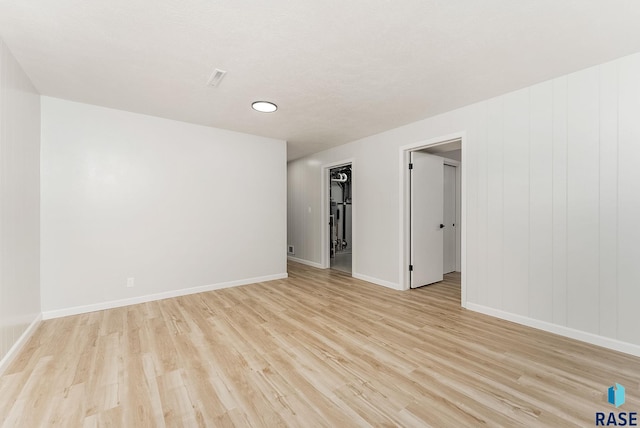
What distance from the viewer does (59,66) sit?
243cm

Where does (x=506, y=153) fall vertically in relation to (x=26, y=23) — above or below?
below

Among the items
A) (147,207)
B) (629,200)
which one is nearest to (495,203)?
(629,200)

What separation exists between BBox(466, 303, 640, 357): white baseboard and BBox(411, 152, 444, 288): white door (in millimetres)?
1098

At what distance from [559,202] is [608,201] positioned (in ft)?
1.08

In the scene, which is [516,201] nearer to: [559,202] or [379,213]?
[559,202]

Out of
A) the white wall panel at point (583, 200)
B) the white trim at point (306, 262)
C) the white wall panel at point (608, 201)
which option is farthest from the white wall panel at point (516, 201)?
the white trim at point (306, 262)

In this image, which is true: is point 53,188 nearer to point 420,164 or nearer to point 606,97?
point 420,164

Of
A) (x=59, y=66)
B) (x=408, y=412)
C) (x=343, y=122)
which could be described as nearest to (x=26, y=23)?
(x=59, y=66)

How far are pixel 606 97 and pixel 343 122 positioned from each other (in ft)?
8.72

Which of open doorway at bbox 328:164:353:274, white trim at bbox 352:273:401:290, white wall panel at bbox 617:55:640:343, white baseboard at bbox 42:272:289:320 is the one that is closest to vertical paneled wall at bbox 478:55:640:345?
white wall panel at bbox 617:55:640:343

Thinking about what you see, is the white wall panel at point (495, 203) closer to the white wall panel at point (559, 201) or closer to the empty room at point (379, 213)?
the empty room at point (379, 213)

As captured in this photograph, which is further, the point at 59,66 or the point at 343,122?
the point at 343,122

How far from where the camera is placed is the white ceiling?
1.74m

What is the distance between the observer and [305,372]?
202 cm
